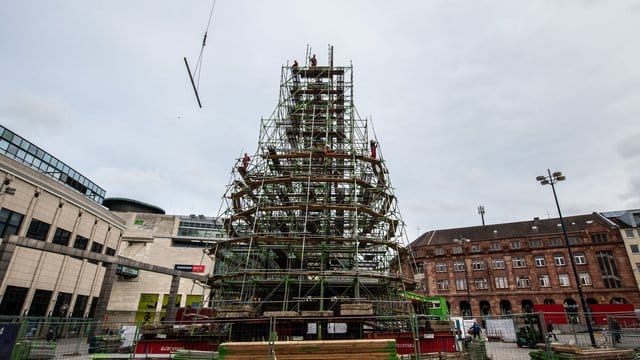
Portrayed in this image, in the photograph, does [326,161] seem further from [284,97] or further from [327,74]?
[327,74]

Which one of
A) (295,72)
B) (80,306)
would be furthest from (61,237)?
(295,72)

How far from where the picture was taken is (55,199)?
3158 cm

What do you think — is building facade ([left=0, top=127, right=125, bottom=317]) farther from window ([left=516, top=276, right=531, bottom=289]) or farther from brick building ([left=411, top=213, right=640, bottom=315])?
window ([left=516, top=276, right=531, bottom=289])

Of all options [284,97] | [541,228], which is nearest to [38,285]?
[284,97]

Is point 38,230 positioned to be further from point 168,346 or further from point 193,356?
point 193,356

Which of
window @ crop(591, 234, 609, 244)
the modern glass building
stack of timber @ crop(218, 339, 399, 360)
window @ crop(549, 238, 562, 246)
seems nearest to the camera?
stack of timber @ crop(218, 339, 399, 360)

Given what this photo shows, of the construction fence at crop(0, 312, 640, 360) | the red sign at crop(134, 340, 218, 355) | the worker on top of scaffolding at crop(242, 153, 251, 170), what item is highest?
the worker on top of scaffolding at crop(242, 153, 251, 170)

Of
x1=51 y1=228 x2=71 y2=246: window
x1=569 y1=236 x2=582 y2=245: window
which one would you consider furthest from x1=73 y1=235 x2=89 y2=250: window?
x1=569 y1=236 x2=582 y2=245: window

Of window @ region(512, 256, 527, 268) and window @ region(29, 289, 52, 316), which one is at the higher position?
window @ region(512, 256, 527, 268)

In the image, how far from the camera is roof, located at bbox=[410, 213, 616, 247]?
51.1m

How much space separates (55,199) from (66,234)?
13.2ft

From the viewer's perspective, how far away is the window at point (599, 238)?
154 feet

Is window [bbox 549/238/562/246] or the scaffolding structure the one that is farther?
window [bbox 549/238/562/246]

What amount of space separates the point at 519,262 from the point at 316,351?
172 feet
